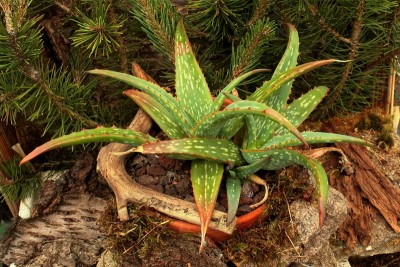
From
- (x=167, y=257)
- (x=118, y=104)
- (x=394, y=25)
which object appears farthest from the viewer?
(x=118, y=104)

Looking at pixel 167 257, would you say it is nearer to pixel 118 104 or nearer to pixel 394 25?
pixel 118 104

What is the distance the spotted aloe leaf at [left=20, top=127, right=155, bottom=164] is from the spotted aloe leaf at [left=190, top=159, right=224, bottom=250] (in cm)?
14

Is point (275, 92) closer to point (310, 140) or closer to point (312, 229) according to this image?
point (310, 140)

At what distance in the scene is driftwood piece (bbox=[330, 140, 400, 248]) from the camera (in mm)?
1556

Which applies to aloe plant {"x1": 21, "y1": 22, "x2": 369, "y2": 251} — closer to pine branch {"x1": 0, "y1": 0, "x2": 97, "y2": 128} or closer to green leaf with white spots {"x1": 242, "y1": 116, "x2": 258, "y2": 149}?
green leaf with white spots {"x1": 242, "y1": 116, "x2": 258, "y2": 149}

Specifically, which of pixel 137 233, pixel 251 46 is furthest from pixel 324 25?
pixel 137 233

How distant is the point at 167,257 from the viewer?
1.20 metres

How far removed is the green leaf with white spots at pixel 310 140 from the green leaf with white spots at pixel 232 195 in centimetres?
10

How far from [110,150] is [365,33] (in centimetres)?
88

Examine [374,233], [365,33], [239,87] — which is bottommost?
[374,233]

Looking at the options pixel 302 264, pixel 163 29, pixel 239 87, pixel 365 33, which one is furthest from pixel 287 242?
pixel 365 33

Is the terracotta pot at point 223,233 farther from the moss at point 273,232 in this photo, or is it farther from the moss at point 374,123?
the moss at point 374,123

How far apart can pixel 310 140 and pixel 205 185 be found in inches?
10.3

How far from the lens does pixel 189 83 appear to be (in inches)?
49.9
